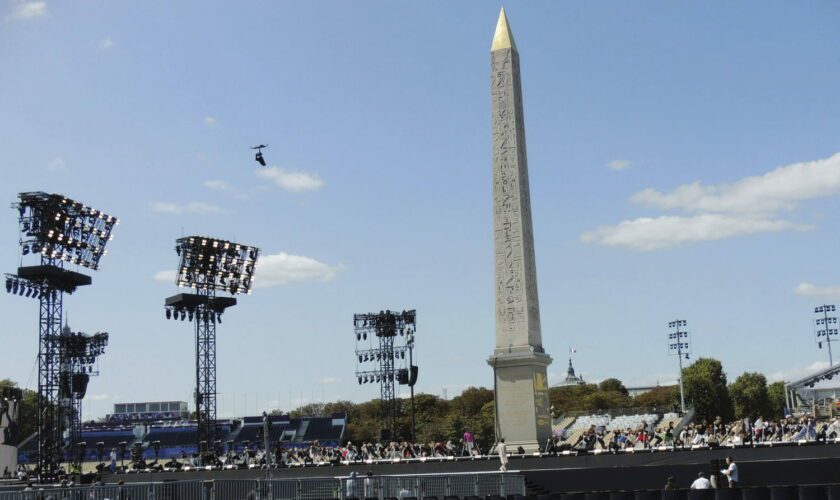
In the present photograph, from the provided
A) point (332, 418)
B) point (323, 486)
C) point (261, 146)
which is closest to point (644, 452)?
point (323, 486)

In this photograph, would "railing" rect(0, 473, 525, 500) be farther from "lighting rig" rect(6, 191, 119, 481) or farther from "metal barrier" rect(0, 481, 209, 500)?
"lighting rig" rect(6, 191, 119, 481)

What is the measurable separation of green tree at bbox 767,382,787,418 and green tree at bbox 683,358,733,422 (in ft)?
87.2

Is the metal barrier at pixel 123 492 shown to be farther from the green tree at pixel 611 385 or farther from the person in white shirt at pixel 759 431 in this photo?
the green tree at pixel 611 385

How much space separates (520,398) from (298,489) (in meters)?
13.4

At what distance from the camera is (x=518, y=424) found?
35.9 metres

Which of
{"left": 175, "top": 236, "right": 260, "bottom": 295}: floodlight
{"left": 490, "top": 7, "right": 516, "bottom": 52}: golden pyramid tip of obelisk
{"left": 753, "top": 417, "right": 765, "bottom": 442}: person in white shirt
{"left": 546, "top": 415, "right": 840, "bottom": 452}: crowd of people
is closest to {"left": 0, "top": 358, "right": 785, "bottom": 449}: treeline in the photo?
{"left": 175, "top": 236, "right": 260, "bottom": 295}: floodlight

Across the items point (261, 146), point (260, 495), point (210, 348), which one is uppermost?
point (261, 146)

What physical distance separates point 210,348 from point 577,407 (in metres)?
79.3

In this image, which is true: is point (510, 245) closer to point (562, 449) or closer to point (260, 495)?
point (562, 449)

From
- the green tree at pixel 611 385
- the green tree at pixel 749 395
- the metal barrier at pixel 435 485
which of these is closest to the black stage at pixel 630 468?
the metal barrier at pixel 435 485

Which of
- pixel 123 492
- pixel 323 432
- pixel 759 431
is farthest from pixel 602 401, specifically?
pixel 123 492

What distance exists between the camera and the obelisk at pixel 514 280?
35062 mm

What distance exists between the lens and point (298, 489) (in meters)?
24.1

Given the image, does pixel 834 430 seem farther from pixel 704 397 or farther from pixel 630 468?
pixel 704 397
